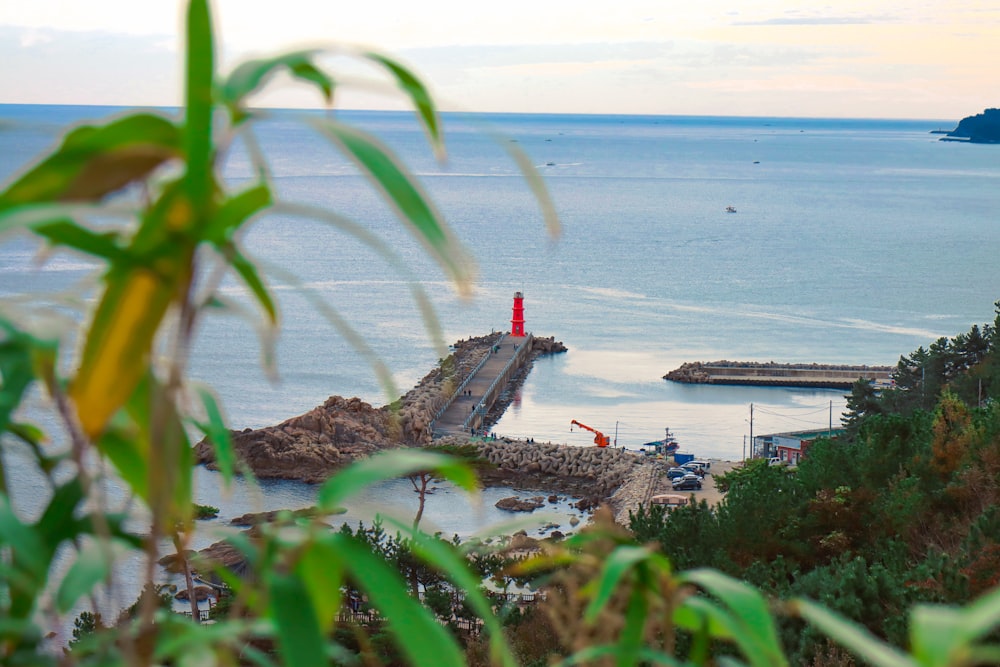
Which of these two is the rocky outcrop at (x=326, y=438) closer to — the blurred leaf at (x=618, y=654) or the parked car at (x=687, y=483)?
the parked car at (x=687, y=483)

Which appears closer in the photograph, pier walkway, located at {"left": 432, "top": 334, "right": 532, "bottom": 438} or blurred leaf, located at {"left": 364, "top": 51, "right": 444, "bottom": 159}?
blurred leaf, located at {"left": 364, "top": 51, "right": 444, "bottom": 159}

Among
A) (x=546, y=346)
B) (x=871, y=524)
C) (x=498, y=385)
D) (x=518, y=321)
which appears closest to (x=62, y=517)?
(x=871, y=524)

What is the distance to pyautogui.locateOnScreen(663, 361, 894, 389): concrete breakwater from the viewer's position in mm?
29812

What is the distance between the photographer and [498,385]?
29438mm

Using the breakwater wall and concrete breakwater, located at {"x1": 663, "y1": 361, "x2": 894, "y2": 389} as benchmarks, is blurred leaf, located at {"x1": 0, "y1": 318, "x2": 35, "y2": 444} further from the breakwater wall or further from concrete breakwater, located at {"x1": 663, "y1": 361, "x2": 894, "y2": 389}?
concrete breakwater, located at {"x1": 663, "y1": 361, "x2": 894, "y2": 389}

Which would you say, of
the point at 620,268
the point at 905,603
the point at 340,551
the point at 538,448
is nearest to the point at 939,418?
the point at 905,603

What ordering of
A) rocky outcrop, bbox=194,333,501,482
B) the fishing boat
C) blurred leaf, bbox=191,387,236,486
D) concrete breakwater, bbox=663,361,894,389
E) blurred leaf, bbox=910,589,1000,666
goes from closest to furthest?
blurred leaf, bbox=910,589,1000,666 → blurred leaf, bbox=191,387,236,486 → rocky outcrop, bbox=194,333,501,482 → the fishing boat → concrete breakwater, bbox=663,361,894,389

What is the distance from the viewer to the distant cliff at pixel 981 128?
157 meters

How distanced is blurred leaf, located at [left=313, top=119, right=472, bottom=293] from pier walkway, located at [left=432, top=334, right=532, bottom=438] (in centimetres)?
2431

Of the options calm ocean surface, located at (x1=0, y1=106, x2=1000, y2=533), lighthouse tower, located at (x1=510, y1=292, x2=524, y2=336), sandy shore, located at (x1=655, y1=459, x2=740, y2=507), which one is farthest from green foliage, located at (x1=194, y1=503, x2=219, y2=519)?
lighthouse tower, located at (x1=510, y1=292, x2=524, y2=336)

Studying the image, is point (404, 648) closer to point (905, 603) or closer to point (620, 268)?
point (905, 603)

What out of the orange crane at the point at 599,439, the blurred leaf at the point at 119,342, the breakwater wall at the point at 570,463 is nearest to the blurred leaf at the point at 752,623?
the blurred leaf at the point at 119,342

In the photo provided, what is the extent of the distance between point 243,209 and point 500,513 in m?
19.5

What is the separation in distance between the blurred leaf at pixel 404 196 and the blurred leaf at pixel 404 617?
147 mm
